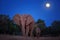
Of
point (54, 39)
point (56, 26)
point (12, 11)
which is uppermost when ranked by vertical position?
point (12, 11)

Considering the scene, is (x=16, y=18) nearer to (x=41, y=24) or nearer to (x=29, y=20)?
(x=29, y=20)

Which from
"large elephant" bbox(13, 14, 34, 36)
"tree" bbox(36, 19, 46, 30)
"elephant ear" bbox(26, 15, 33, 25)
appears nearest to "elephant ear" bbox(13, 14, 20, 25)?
"large elephant" bbox(13, 14, 34, 36)

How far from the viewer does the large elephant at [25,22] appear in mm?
→ 3712

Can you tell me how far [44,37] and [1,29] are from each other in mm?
877

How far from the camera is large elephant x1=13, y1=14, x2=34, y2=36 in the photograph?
3.71 meters

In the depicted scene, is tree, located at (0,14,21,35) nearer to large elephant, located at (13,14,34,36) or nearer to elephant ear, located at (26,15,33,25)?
large elephant, located at (13,14,34,36)

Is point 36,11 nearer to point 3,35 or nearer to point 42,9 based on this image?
point 42,9

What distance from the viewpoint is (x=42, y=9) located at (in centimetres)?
386

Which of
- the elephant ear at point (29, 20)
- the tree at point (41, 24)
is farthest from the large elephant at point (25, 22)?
the tree at point (41, 24)

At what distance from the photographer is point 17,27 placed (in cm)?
374

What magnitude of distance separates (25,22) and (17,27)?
0.62 feet

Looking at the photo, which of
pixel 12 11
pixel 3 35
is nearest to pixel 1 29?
pixel 3 35

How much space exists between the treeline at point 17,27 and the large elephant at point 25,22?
0.09 m

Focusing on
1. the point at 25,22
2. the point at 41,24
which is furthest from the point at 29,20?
the point at 41,24
